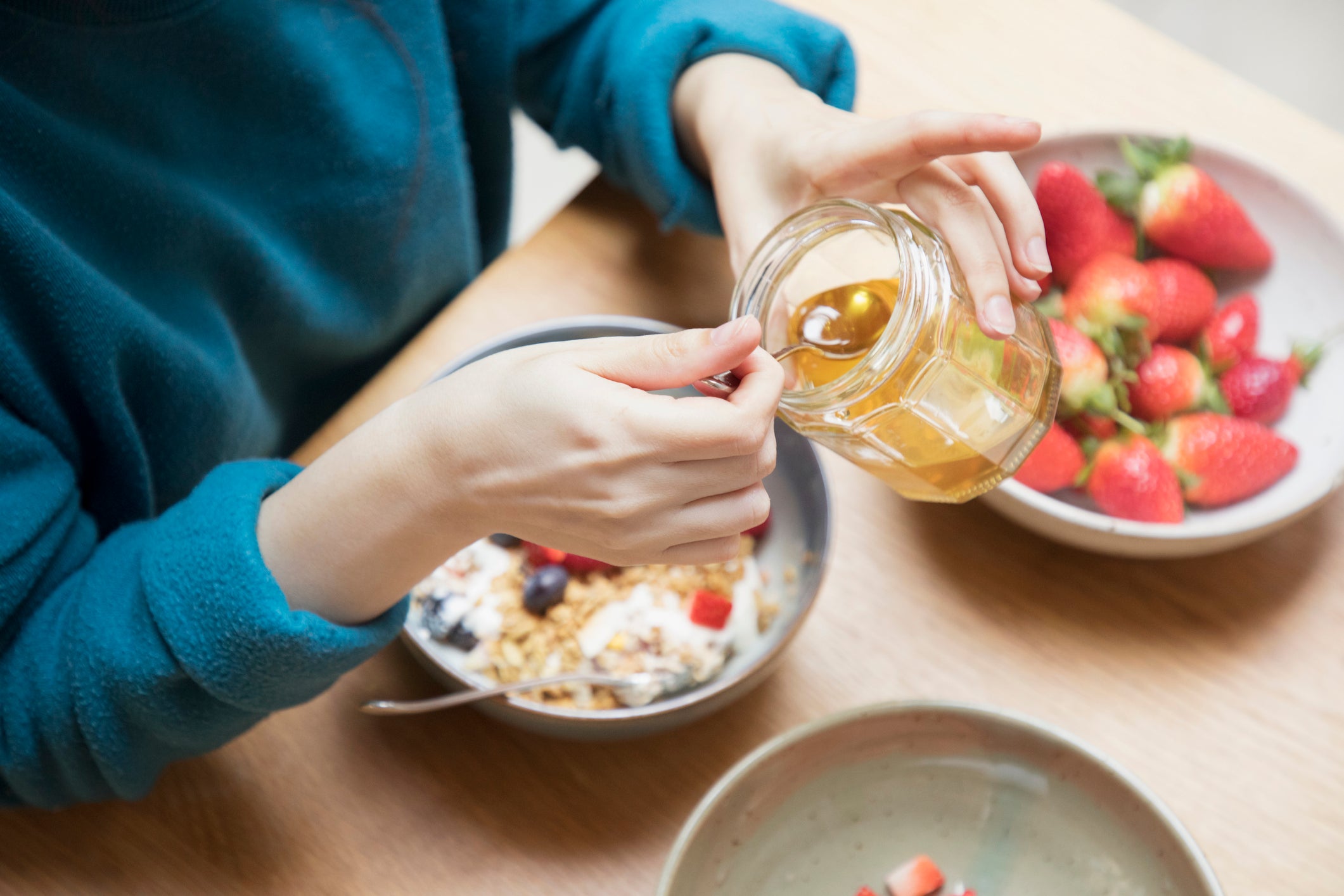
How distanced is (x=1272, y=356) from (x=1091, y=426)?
0.15 metres

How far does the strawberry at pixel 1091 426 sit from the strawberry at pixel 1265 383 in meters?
0.08

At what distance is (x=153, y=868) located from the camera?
0.57m

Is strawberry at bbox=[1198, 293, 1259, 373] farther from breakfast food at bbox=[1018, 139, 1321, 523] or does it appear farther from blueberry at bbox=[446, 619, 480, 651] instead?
blueberry at bbox=[446, 619, 480, 651]

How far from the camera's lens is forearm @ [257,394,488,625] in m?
0.48

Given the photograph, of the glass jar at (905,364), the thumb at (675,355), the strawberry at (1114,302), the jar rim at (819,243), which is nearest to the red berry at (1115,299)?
the strawberry at (1114,302)

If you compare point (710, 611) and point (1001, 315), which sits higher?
point (1001, 315)

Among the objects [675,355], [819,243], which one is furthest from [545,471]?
[819,243]

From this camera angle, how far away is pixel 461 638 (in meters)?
0.60

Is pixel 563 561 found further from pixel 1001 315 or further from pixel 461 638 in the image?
pixel 1001 315

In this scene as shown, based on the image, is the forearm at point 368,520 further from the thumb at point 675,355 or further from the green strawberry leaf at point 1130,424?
the green strawberry leaf at point 1130,424

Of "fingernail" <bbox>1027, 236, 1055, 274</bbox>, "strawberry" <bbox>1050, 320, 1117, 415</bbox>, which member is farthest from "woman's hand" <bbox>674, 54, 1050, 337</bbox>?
"strawberry" <bbox>1050, 320, 1117, 415</bbox>

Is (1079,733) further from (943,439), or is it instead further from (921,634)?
(943,439)

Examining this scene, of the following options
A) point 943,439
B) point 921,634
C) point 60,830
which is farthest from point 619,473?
point 60,830

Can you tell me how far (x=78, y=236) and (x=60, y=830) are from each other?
1.11ft
